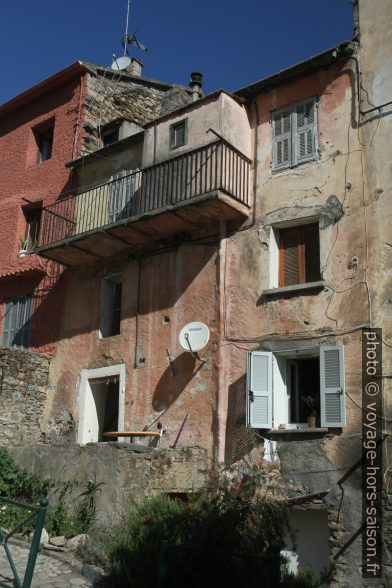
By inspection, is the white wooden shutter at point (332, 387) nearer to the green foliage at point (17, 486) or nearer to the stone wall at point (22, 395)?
the green foliage at point (17, 486)

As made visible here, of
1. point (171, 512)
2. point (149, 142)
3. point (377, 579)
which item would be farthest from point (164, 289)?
point (377, 579)

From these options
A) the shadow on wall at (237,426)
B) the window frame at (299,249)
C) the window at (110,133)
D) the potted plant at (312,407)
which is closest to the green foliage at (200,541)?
the shadow on wall at (237,426)

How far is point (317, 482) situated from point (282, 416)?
4.67 ft

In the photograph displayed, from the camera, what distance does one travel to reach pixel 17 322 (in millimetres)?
17859

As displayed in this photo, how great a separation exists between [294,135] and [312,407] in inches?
220

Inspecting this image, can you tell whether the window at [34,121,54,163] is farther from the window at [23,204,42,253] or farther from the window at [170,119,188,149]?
the window at [170,119,188,149]

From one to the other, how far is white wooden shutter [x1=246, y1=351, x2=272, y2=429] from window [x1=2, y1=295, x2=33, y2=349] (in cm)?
790

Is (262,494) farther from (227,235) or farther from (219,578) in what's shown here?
(227,235)

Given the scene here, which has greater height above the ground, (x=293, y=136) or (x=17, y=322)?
(x=293, y=136)

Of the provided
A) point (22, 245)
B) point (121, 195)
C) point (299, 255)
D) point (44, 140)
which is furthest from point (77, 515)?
point (44, 140)

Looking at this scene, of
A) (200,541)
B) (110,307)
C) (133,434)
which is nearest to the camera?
(200,541)

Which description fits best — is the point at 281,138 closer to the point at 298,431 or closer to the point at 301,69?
the point at 301,69

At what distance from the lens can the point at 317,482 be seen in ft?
35.6


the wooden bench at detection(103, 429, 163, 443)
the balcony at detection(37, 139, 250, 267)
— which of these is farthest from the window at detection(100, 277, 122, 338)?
the wooden bench at detection(103, 429, 163, 443)
